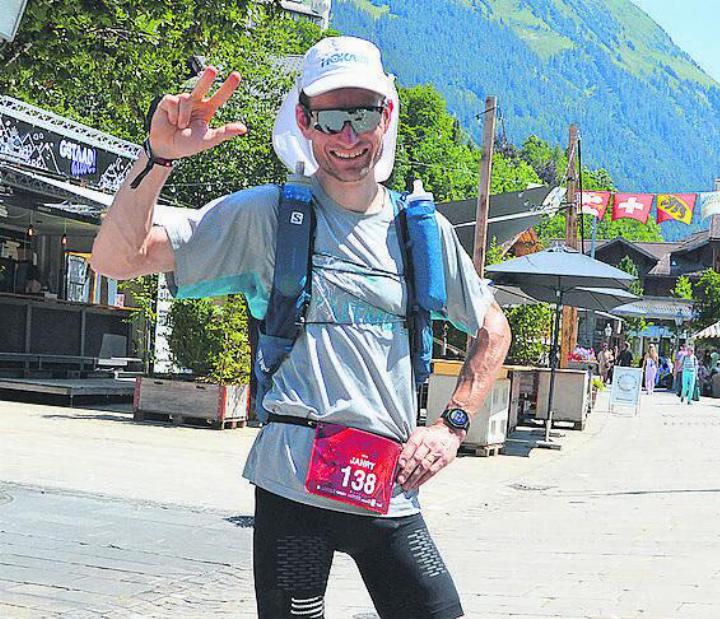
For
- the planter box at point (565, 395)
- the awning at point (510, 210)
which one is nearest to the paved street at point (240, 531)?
the planter box at point (565, 395)

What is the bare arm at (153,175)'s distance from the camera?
2.54m

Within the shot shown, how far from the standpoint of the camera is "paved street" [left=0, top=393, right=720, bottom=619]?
5.77 meters

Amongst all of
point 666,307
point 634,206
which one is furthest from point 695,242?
point 634,206

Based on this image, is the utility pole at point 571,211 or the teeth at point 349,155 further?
the utility pole at point 571,211

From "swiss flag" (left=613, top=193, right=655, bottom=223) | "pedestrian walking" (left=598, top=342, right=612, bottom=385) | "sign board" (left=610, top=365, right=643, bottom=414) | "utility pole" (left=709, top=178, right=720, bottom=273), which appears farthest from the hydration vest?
"utility pole" (left=709, top=178, right=720, bottom=273)

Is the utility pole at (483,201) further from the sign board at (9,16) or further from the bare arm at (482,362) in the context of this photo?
the bare arm at (482,362)

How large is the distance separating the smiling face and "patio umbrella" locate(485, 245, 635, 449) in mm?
12425

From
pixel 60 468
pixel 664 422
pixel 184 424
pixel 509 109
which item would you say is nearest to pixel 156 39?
pixel 60 468

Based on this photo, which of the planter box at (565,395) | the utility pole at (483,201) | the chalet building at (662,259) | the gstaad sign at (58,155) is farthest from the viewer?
the chalet building at (662,259)

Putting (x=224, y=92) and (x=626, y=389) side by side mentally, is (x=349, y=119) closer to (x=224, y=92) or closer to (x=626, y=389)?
(x=224, y=92)

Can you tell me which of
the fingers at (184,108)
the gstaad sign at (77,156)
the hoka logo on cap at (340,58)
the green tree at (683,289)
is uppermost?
the green tree at (683,289)

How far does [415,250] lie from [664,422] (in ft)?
72.4

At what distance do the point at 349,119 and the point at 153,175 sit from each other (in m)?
0.53

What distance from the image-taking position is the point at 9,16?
446cm
